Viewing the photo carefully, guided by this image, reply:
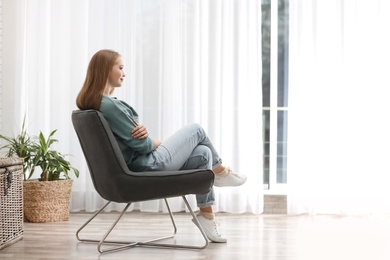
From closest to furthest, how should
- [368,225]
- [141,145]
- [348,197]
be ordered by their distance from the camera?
[141,145], [368,225], [348,197]

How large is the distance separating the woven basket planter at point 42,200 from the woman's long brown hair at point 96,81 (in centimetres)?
126

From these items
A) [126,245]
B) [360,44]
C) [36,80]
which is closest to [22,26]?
[36,80]

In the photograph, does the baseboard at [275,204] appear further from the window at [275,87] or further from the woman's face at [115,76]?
the woman's face at [115,76]

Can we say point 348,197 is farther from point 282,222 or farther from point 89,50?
point 89,50

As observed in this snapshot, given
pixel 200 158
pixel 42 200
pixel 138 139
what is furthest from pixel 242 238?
pixel 42 200

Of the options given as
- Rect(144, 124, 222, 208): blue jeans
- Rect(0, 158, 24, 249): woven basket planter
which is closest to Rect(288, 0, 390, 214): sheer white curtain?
Rect(144, 124, 222, 208): blue jeans

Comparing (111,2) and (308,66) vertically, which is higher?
(111,2)

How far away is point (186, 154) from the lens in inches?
123

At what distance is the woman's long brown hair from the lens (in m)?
2.98

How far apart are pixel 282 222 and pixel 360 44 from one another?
1570mm

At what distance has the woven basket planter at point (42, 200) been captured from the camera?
4.07 meters

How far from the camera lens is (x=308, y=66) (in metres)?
4.46

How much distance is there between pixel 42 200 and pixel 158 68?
1.40m

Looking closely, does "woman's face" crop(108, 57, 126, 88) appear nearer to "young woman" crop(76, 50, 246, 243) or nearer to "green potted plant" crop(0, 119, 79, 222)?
"young woman" crop(76, 50, 246, 243)
